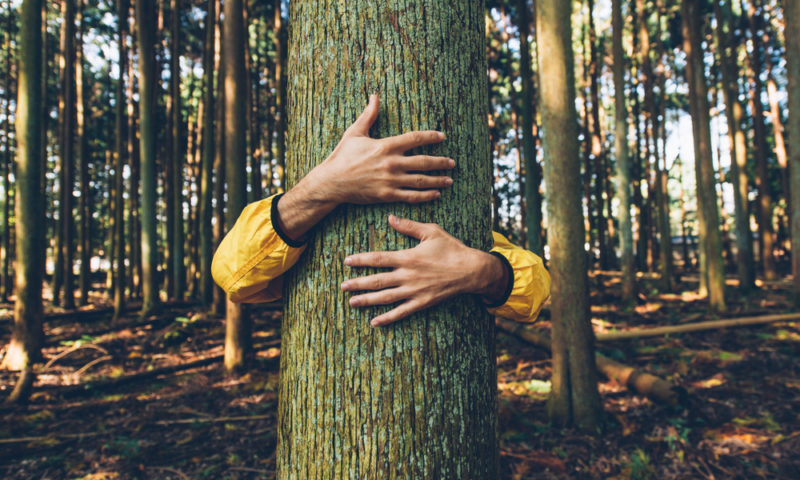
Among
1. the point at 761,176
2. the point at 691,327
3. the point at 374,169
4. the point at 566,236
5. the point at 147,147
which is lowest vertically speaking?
the point at 691,327

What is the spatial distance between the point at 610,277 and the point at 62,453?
55.9ft

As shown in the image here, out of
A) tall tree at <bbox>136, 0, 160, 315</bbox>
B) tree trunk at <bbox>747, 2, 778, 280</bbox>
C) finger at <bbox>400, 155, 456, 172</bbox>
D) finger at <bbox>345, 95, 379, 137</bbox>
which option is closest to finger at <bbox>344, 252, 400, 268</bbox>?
finger at <bbox>400, 155, 456, 172</bbox>

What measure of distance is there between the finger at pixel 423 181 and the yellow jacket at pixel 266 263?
32 cm

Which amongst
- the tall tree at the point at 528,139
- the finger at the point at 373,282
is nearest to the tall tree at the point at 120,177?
the tall tree at the point at 528,139

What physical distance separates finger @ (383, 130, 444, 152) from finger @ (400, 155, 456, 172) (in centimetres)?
4

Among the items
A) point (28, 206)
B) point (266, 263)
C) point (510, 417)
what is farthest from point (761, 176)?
point (28, 206)

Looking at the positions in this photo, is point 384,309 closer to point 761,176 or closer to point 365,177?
point 365,177

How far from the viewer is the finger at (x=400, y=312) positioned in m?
1.29

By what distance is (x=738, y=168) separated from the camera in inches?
469

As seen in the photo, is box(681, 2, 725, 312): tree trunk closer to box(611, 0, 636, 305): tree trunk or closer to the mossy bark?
box(611, 0, 636, 305): tree trunk

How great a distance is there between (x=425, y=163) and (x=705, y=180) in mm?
9198

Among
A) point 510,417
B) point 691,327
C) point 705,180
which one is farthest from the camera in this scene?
point 705,180

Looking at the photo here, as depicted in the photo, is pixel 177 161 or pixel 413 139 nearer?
pixel 413 139

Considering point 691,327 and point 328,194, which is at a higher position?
point 328,194
